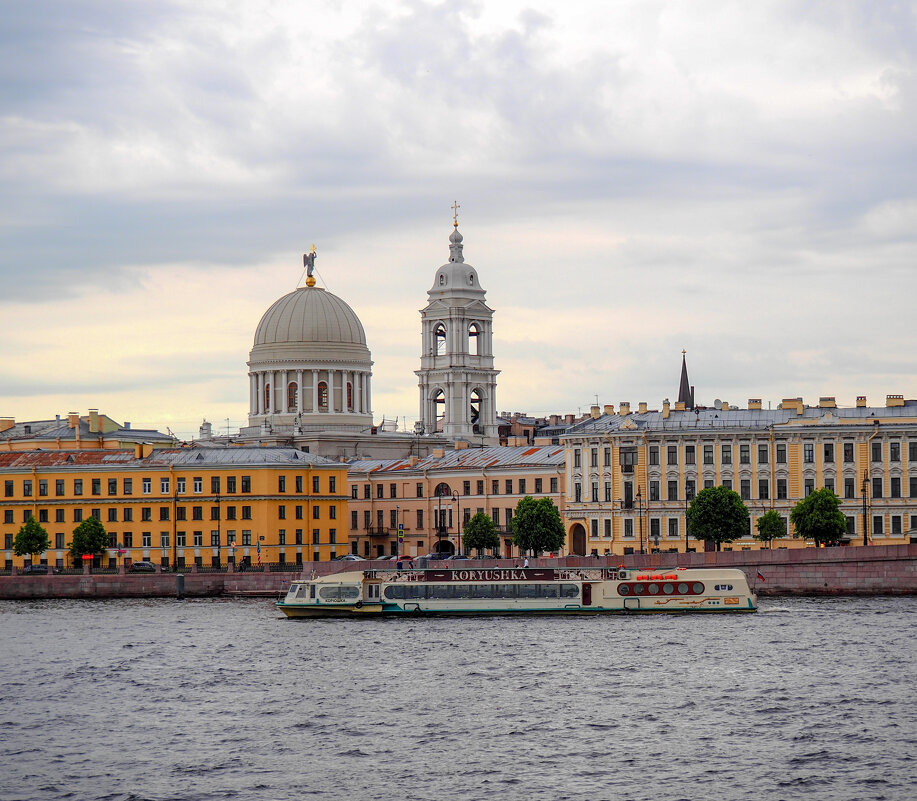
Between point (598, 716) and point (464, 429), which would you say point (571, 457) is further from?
point (598, 716)

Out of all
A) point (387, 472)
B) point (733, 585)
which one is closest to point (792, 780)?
point (733, 585)

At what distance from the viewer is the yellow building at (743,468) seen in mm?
87250

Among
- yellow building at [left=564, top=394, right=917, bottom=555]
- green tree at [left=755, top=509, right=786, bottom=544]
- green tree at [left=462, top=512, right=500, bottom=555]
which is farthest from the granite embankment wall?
green tree at [left=462, top=512, right=500, bottom=555]

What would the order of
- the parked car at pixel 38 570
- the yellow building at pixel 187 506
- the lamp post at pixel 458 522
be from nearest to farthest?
the parked car at pixel 38 570 → the yellow building at pixel 187 506 → the lamp post at pixel 458 522

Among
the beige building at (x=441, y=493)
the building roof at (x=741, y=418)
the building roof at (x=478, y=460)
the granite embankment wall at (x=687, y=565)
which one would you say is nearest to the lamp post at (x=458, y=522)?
the beige building at (x=441, y=493)

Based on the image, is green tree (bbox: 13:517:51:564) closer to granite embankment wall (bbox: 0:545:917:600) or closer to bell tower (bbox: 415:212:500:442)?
granite embankment wall (bbox: 0:545:917:600)

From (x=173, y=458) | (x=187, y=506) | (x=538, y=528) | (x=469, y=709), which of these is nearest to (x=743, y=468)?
(x=538, y=528)

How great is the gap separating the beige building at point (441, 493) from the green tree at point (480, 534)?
3.63m

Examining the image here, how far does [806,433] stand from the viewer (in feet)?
290

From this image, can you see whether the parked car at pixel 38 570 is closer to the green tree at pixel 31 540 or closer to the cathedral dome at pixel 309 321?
the green tree at pixel 31 540

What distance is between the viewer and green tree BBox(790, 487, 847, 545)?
272 ft

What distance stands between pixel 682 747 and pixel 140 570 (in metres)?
51.5

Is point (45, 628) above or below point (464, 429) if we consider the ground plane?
below

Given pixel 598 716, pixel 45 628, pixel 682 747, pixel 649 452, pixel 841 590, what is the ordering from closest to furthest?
pixel 682 747 < pixel 598 716 < pixel 45 628 < pixel 841 590 < pixel 649 452
